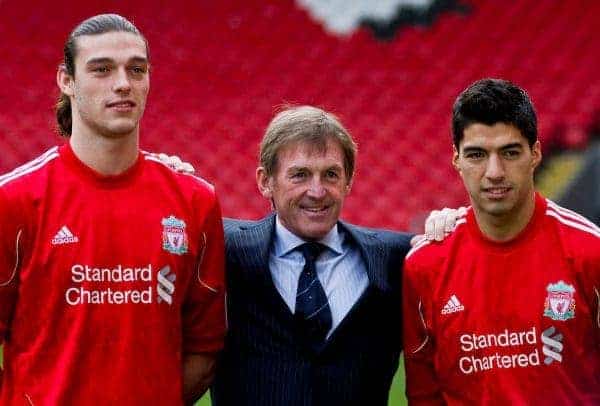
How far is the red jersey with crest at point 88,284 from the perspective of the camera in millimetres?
3357

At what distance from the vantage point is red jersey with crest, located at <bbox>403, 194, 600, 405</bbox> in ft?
11.5

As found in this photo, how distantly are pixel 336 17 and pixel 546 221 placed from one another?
7509 mm

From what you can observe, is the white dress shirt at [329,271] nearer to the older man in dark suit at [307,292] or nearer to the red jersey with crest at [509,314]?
the older man in dark suit at [307,292]

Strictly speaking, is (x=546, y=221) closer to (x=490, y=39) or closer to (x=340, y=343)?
(x=340, y=343)

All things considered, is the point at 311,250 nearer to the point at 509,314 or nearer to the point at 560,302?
the point at 509,314

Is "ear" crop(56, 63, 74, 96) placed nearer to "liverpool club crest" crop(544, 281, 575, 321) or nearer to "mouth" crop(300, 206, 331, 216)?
"mouth" crop(300, 206, 331, 216)

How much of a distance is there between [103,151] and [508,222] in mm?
1221

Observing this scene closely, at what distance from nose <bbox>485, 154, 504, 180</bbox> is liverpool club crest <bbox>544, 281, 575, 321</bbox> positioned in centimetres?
37

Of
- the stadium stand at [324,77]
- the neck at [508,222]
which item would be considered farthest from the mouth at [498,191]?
the stadium stand at [324,77]

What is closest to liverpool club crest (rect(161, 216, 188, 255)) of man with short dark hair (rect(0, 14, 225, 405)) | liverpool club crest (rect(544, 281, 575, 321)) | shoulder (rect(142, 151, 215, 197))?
man with short dark hair (rect(0, 14, 225, 405))

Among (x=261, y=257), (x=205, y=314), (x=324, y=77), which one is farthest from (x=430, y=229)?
(x=324, y=77)

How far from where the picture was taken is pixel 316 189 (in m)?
3.64

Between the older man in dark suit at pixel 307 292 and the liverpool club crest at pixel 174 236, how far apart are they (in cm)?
34

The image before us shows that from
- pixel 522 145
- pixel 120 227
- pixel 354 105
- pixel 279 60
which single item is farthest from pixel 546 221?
pixel 279 60
